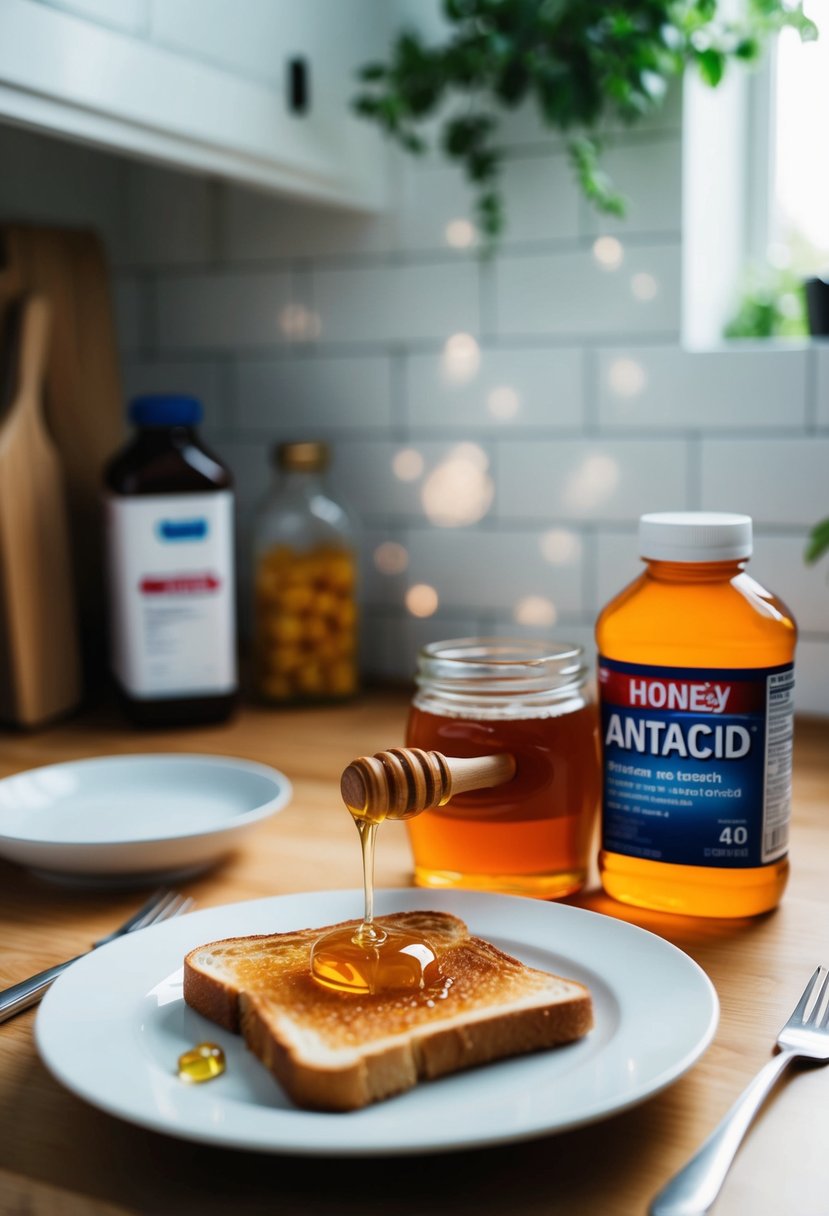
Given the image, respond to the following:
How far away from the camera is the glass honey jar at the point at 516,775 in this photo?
2.45ft

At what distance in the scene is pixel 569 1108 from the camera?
492 mm

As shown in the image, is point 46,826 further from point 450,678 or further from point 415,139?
point 415,139

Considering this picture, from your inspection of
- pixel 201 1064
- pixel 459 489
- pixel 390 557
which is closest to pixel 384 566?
pixel 390 557

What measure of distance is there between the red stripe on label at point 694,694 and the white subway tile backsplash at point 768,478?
22.5 inches

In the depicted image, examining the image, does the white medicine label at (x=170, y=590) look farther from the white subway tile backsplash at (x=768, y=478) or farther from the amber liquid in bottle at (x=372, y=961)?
the amber liquid in bottle at (x=372, y=961)

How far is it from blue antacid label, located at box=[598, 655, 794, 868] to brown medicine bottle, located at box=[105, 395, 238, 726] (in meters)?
0.58

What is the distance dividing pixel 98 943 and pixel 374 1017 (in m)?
0.24

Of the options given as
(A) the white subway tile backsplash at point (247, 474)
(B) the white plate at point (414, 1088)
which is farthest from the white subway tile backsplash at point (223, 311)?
(B) the white plate at point (414, 1088)

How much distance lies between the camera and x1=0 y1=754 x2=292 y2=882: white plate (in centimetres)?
78

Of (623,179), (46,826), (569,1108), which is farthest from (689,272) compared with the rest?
(569,1108)

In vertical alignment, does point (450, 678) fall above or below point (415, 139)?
below

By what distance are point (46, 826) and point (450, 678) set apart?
0.32 metres

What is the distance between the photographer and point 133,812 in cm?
93

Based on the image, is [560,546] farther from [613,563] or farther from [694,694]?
[694,694]
